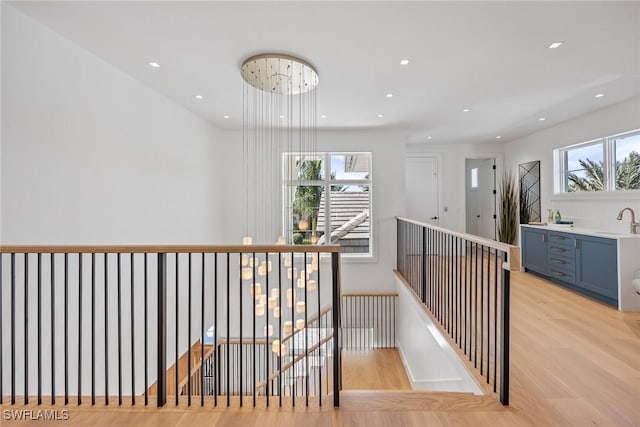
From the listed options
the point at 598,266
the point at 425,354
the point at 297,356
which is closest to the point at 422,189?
the point at 598,266

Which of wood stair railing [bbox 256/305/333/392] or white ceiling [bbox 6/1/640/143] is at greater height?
white ceiling [bbox 6/1/640/143]

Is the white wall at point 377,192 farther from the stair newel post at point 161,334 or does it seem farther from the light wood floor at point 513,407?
the stair newel post at point 161,334

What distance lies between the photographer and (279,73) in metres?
2.80

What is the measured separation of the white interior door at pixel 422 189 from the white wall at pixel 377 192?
119 cm

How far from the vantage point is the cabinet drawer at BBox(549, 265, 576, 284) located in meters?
4.01

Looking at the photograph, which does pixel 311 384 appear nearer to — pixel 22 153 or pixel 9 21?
pixel 22 153

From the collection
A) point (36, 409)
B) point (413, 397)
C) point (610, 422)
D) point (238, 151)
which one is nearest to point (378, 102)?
point (238, 151)

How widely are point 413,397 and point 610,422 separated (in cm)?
107

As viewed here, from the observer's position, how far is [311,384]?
5.05 meters

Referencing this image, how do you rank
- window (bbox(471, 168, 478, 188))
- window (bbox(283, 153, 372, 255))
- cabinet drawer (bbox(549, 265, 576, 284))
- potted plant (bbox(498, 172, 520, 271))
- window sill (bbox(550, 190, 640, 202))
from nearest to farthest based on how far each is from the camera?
1. window sill (bbox(550, 190, 640, 202))
2. cabinet drawer (bbox(549, 265, 576, 284))
3. window (bbox(283, 153, 372, 255))
4. potted plant (bbox(498, 172, 520, 271))
5. window (bbox(471, 168, 478, 188))

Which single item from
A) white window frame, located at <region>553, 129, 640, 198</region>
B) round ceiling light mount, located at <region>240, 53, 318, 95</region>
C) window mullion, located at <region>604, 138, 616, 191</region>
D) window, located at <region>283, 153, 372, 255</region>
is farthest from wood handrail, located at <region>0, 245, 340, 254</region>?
window mullion, located at <region>604, 138, 616, 191</region>

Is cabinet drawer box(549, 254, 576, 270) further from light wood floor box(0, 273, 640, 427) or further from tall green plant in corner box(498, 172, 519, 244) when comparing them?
tall green plant in corner box(498, 172, 519, 244)

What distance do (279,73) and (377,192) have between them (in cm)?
325

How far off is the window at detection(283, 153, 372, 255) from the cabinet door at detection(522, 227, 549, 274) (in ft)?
8.75
